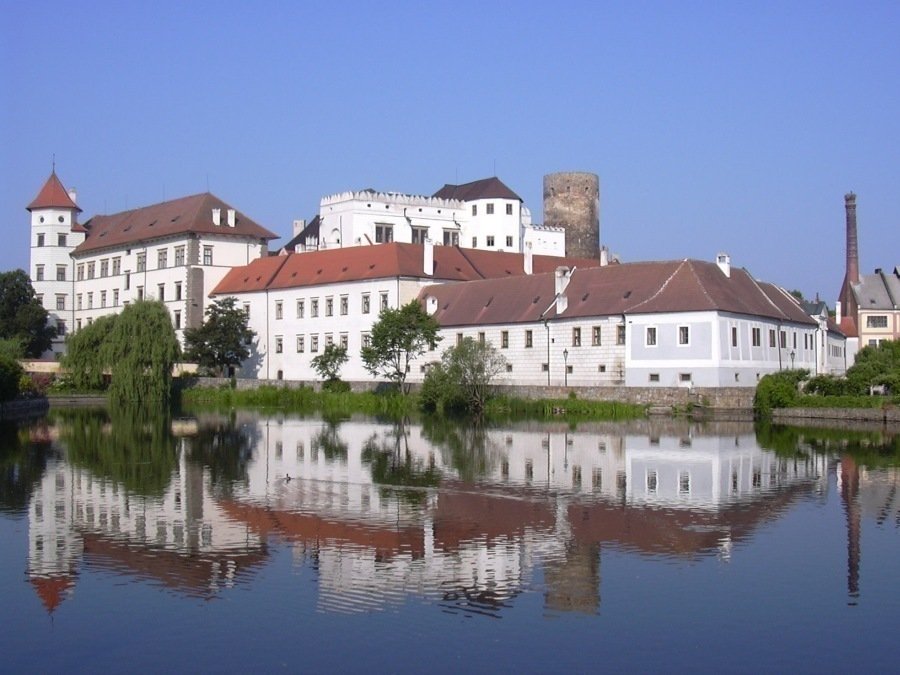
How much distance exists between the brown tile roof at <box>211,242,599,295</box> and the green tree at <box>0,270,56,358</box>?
12.4 m

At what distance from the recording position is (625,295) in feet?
162

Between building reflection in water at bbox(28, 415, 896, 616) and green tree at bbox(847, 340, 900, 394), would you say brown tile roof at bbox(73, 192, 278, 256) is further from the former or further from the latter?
building reflection in water at bbox(28, 415, 896, 616)

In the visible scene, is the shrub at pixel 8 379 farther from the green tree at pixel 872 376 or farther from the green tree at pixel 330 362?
the green tree at pixel 872 376

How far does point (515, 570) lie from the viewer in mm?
14031

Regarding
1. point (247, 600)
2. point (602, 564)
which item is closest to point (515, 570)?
point (602, 564)

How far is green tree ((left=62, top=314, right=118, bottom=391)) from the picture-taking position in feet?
188

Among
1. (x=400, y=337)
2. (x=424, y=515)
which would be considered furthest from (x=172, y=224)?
(x=424, y=515)

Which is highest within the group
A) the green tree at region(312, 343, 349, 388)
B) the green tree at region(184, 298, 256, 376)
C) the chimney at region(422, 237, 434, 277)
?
the chimney at region(422, 237, 434, 277)

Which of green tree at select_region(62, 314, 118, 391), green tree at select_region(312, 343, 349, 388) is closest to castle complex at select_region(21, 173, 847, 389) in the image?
green tree at select_region(312, 343, 349, 388)

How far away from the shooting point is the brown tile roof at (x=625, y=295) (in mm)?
47469

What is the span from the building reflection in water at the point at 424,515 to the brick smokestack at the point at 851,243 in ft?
171

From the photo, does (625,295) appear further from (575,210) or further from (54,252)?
(54,252)

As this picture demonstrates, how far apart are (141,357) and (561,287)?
19207 mm

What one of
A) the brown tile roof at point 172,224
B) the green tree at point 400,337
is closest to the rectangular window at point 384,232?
the brown tile roof at point 172,224
